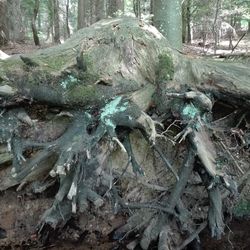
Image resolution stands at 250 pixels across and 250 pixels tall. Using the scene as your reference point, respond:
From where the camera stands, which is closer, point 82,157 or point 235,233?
point 82,157

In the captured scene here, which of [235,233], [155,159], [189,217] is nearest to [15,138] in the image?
[155,159]

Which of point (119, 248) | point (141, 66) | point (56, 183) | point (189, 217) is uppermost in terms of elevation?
point (141, 66)

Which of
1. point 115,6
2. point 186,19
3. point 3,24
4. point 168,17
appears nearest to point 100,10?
point 115,6

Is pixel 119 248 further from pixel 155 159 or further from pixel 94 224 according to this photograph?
pixel 155 159

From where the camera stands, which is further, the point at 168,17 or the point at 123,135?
the point at 168,17

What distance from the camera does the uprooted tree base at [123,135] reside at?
189 inches

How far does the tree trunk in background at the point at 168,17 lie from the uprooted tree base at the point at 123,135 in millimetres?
1003

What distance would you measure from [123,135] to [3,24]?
9.28 metres

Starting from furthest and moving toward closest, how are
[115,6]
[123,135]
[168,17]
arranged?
[115,6], [168,17], [123,135]

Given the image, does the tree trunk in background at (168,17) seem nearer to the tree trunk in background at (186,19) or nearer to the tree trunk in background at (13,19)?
the tree trunk in background at (13,19)

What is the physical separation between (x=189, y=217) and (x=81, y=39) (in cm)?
265

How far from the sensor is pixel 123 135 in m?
5.04

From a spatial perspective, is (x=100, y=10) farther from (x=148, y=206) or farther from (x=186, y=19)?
(x=148, y=206)

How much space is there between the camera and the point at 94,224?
18.4ft
